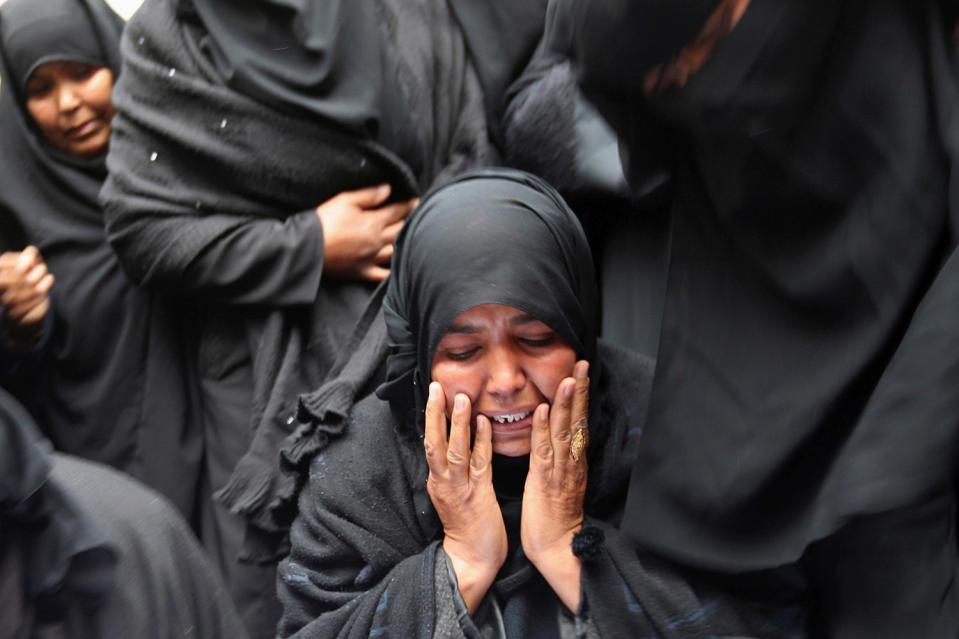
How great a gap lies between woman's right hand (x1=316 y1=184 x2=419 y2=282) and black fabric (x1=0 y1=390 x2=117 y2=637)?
876 millimetres

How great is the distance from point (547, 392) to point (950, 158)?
2.01 feet

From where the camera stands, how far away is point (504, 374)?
4.52 feet

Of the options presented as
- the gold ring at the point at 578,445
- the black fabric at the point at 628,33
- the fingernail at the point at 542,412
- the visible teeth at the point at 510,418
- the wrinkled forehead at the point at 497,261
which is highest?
the black fabric at the point at 628,33

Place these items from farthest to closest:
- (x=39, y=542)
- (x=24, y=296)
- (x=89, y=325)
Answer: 1. (x=89, y=325)
2. (x=24, y=296)
3. (x=39, y=542)

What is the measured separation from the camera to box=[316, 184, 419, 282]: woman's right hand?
185 cm

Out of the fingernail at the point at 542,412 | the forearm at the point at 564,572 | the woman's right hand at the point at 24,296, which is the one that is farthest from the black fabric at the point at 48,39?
the forearm at the point at 564,572

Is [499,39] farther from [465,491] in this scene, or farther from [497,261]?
[465,491]

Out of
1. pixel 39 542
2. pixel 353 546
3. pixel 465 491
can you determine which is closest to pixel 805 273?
pixel 465 491

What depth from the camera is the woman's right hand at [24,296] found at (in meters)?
1.97

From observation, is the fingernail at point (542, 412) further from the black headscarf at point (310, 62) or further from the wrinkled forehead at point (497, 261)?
the black headscarf at point (310, 62)

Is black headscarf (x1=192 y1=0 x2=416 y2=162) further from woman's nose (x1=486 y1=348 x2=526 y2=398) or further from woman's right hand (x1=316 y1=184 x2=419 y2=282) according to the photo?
woman's nose (x1=486 y1=348 x2=526 y2=398)

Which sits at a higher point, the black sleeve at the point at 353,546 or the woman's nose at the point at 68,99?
the woman's nose at the point at 68,99

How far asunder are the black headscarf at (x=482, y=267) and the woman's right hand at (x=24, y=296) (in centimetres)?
84

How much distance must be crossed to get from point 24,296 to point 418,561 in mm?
1072
